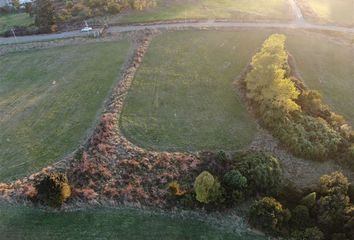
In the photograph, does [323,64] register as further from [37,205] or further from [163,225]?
[37,205]

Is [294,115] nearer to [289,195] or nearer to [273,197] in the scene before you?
[289,195]

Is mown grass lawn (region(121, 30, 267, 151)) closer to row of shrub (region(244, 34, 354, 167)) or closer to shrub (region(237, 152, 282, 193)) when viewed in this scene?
row of shrub (region(244, 34, 354, 167))

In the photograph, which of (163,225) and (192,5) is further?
(192,5)

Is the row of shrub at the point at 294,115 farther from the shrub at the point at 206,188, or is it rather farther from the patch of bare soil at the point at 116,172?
the shrub at the point at 206,188

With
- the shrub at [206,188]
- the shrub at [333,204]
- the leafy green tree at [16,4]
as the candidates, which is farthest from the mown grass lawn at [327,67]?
the leafy green tree at [16,4]

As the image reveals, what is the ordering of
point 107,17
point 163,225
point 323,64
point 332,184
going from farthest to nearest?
point 107,17 < point 323,64 < point 332,184 < point 163,225

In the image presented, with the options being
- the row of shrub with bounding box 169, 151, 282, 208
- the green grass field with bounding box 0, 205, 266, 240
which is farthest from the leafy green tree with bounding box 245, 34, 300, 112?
the green grass field with bounding box 0, 205, 266, 240

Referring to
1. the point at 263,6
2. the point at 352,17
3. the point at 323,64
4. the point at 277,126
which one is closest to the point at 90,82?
the point at 277,126
